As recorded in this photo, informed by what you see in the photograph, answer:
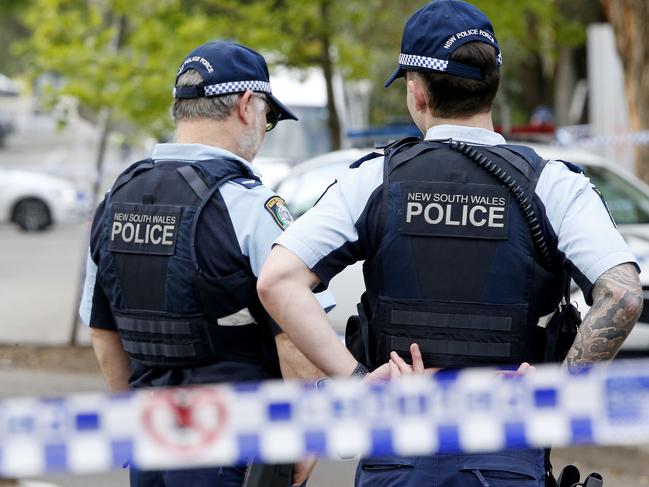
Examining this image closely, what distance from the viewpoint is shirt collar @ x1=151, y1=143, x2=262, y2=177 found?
11.3 ft

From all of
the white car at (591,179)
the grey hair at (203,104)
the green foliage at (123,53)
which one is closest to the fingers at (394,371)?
the grey hair at (203,104)

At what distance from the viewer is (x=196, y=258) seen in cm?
327

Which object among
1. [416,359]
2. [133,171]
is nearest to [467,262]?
[416,359]

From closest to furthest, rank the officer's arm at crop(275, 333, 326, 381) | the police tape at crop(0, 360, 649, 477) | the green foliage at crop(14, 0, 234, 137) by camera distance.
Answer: the police tape at crop(0, 360, 649, 477)
the officer's arm at crop(275, 333, 326, 381)
the green foliage at crop(14, 0, 234, 137)

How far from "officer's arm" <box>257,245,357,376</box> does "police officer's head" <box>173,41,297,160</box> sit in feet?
2.42

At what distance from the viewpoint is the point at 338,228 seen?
2.84 metres

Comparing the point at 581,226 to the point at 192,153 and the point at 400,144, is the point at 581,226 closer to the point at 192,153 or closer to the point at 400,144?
the point at 400,144

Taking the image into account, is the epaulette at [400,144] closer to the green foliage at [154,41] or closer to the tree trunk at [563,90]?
the green foliage at [154,41]

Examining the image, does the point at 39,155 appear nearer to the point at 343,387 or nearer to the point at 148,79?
the point at 148,79

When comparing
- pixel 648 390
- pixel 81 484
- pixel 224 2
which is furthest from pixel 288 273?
pixel 224 2

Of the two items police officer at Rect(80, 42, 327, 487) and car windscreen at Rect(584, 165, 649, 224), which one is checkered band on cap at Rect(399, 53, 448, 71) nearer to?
police officer at Rect(80, 42, 327, 487)

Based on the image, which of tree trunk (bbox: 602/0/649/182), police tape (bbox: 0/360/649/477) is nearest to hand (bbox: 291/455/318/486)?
police tape (bbox: 0/360/649/477)

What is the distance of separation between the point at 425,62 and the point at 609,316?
2.51ft

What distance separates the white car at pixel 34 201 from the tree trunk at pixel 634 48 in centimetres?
1396
